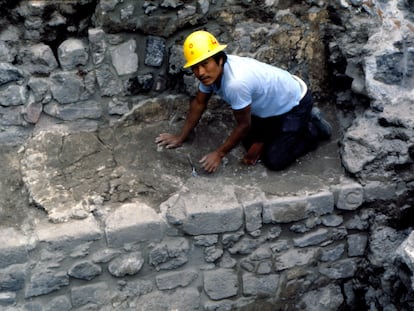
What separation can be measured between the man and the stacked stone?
1.02ft

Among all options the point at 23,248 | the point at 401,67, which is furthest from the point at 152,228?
the point at 401,67

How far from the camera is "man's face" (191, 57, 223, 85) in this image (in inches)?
131

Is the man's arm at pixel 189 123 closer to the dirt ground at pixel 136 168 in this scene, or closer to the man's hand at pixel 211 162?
the dirt ground at pixel 136 168

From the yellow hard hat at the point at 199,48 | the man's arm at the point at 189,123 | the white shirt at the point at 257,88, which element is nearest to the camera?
the yellow hard hat at the point at 199,48

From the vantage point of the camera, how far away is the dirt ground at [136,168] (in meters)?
3.56

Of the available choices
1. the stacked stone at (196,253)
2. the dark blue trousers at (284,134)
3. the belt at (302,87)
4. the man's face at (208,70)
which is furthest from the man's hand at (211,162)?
the belt at (302,87)

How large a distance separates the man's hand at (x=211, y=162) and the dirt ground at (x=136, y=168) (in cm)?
5

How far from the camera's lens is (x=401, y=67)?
3.85 metres

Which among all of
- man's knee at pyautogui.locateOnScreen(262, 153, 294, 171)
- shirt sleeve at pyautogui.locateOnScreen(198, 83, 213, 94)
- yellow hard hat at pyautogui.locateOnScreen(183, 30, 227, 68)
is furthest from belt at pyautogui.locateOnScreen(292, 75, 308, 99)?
yellow hard hat at pyautogui.locateOnScreen(183, 30, 227, 68)

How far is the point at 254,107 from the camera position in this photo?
3.68 m

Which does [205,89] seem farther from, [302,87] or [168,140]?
[302,87]

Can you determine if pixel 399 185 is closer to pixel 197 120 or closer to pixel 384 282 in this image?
pixel 384 282

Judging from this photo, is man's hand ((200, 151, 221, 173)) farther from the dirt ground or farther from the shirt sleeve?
the shirt sleeve

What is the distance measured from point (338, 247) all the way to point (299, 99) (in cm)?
95
